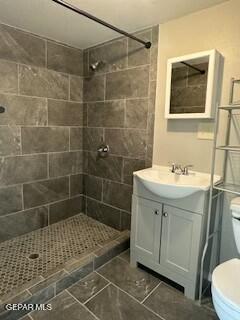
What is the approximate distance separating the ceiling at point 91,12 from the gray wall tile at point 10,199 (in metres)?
1.66

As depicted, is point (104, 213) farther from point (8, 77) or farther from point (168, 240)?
point (8, 77)

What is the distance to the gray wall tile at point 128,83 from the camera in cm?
223

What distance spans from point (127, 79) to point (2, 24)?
1.31 metres

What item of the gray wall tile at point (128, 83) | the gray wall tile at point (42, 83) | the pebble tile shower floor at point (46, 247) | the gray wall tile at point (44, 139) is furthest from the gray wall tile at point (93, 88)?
the pebble tile shower floor at point (46, 247)

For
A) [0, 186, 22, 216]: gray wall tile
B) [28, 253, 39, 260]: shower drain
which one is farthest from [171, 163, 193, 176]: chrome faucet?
[0, 186, 22, 216]: gray wall tile

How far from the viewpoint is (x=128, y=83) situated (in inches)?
92.9

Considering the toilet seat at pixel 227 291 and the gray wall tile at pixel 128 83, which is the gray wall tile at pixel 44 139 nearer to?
the gray wall tile at pixel 128 83

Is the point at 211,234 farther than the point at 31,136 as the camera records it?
No

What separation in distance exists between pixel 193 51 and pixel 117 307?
7.01ft

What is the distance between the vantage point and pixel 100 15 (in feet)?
6.29

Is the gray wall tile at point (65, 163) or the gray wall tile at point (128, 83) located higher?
the gray wall tile at point (128, 83)

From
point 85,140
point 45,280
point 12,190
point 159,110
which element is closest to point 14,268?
point 45,280

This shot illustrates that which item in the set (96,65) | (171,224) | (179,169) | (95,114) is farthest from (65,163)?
(171,224)

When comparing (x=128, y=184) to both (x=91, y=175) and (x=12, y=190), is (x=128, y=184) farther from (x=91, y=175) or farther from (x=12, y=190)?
(x=12, y=190)
